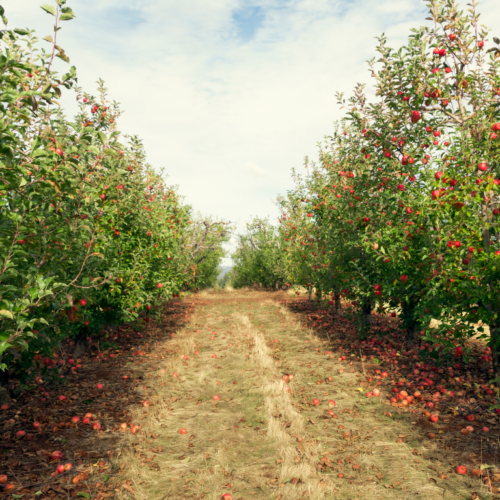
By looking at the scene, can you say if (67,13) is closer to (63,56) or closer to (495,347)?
(63,56)

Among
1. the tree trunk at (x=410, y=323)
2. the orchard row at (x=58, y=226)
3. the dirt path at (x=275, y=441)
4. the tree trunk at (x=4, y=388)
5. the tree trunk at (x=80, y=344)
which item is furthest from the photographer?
the tree trunk at (x=80, y=344)

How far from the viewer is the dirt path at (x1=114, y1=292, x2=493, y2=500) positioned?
4.21 meters

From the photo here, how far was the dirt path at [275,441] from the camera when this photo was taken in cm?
421

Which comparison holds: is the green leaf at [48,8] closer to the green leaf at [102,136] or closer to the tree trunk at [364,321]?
the green leaf at [102,136]

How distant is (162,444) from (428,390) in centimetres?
494

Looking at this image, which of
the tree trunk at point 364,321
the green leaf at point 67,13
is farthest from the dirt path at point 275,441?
the green leaf at point 67,13

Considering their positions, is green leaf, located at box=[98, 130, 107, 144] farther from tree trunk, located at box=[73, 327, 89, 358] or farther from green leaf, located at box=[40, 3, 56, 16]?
tree trunk, located at box=[73, 327, 89, 358]

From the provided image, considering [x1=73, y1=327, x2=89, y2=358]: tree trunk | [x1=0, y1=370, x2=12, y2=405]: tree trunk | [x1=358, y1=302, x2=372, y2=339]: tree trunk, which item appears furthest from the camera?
[x1=358, y1=302, x2=372, y2=339]: tree trunk

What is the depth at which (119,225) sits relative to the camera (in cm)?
952

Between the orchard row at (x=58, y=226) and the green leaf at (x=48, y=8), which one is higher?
the green leaf at (x=48, y=8)

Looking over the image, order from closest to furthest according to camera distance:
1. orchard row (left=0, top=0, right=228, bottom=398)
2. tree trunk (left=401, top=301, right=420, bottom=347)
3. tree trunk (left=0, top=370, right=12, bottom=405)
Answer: orchard row (left=0, top=0, right=228, bottom=398), tree trunk (left=0, top=370, right=12, bottom=405), tree trunk (left=401, top=301, right=420, bottom=347)

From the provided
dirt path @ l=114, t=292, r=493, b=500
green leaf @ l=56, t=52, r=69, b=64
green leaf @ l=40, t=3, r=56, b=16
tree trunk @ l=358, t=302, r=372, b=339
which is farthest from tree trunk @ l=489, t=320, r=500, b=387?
green leaf @ l=40, t=3, r=56, b=16

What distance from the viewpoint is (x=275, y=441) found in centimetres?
535

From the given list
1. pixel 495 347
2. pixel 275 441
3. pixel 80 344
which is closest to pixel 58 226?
pixel 275 441
